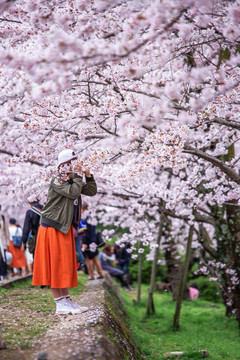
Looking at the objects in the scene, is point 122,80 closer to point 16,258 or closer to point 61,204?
point 61,204

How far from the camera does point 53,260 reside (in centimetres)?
516

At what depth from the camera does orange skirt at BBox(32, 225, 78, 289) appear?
5.17 metres

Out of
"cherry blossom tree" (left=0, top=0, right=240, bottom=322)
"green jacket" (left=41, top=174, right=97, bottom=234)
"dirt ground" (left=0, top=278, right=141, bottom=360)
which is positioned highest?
"cherry blossom tree" (left=0, top=0, right=240, bottom=322)

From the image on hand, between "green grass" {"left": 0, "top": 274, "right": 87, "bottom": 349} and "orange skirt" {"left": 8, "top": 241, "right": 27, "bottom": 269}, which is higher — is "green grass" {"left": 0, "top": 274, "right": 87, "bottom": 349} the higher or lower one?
the lower one

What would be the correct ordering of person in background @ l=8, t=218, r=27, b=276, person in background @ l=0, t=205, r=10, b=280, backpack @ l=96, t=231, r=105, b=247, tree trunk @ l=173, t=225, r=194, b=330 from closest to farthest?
1. tree trunk @ l=173, t=225, r=194, b=330
2. person in background @ l=0, t=205, r=10, b=280
3. backpack @ l=96, t=231, r=105, b=247
4. person in background @ l=8, t=218, r=27, b=276

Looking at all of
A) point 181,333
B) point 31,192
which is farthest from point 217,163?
point 181,333

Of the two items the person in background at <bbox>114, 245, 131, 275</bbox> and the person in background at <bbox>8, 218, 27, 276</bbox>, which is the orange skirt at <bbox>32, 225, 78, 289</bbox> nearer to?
the person in background at <bbox>8, 218, 27, 276</bbox>

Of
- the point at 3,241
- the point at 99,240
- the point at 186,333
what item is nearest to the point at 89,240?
the point at 99,240

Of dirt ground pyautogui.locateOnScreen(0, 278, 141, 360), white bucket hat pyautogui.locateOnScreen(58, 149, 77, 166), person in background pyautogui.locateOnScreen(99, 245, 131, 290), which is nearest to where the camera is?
dirt ground pyautogui.locateOnScreen(0, 278, 141, 360)

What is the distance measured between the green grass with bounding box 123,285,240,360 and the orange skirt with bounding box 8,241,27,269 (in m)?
3.47

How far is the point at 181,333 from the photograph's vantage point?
902cm

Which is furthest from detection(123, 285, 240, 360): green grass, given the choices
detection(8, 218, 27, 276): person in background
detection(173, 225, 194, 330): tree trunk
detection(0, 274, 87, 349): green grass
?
detection(8, 218, 27, 276): person in background

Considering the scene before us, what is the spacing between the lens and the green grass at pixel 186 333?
22.2ft

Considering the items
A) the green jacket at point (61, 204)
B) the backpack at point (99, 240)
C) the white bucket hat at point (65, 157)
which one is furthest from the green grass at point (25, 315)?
the backpack at point (99, 240)
